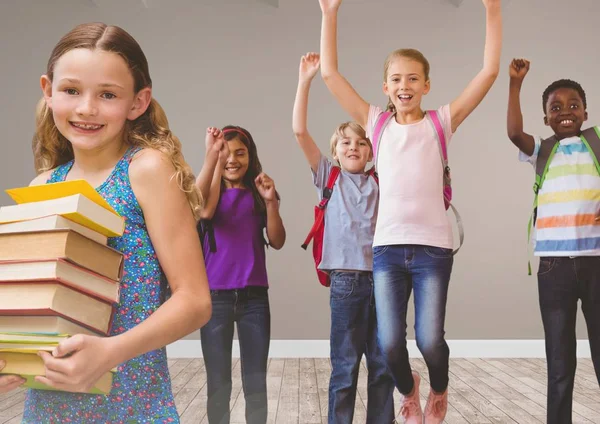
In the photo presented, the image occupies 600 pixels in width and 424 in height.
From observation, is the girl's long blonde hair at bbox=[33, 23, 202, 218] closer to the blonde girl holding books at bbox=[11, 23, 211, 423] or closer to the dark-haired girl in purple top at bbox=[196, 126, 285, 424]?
the blonde girl holding books at bbox=[11, 23, 211, 423]

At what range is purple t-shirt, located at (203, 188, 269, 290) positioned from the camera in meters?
2.10

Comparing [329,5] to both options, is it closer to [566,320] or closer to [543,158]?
[543,158]

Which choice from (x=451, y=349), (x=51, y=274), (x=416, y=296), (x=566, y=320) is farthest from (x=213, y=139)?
(x=451, y=349)

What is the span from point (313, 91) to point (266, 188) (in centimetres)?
260

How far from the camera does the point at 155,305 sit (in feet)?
2.26

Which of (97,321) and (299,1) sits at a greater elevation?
(299,1)

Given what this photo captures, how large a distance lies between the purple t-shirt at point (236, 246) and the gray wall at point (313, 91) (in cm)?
234

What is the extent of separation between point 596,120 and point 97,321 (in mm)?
4940

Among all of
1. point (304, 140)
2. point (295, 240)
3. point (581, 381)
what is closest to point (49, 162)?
point (304, 140)

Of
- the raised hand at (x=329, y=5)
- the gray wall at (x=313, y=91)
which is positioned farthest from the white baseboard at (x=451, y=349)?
the raised hand at (x=329, y=5)

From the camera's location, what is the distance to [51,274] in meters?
0.52

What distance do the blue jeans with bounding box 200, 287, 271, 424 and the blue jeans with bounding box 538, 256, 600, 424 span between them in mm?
907

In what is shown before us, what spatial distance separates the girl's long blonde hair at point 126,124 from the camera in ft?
2.13

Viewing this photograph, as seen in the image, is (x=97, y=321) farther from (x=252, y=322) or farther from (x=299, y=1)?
(x=299, y=1)
